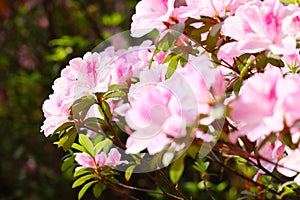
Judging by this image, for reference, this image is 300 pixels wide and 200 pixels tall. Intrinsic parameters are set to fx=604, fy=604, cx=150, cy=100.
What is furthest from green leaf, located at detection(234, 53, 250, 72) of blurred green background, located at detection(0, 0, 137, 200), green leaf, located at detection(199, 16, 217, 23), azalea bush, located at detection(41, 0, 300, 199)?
blurred green background, located at detection(0, 0, 137, 200)

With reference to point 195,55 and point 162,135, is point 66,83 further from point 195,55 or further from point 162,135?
point 162,135

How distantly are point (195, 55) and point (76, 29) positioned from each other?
3.06 m

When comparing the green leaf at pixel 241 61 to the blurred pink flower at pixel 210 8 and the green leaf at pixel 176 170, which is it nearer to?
the blurred pink flower at pixel 210 8

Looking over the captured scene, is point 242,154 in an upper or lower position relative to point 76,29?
upper

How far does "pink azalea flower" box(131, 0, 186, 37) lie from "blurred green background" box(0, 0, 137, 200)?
110 inches

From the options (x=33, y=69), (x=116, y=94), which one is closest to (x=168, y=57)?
(x=116, y=94)

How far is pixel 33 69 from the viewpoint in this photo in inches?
164

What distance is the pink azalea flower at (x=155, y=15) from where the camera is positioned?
3.59 ft

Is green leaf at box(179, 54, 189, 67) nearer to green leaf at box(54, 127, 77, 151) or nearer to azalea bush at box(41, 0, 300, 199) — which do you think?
azalea bush at box(41, 0, 300, 199)

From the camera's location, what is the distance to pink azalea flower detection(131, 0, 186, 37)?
1095 mm

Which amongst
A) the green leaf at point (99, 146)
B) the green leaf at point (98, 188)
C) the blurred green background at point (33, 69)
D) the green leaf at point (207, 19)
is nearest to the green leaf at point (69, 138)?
the green leaf at point (99, 146)

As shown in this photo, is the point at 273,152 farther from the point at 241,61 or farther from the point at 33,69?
the point at 33,69

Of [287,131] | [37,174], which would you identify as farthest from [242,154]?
[37,174]

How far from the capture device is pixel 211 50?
3.79 feet
